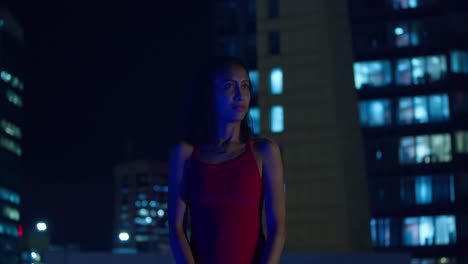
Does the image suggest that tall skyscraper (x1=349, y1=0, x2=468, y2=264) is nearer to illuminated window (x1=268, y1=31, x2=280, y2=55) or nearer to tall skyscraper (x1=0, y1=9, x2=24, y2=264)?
illuminated window (x1=268, y1=31, x2=280, y2=55)

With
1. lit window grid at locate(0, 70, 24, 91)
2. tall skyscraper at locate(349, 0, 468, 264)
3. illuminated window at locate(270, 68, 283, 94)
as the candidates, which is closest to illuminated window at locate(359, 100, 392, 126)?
tall skyscraper at locate(349, 0, 468, 264)

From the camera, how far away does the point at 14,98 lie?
151 m

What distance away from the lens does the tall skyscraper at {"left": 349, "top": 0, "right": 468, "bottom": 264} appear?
2179 inches

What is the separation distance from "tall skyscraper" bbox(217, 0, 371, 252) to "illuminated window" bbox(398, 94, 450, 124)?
31505 mm

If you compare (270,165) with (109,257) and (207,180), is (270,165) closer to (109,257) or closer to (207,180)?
(207,180)

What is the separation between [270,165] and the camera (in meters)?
5.13

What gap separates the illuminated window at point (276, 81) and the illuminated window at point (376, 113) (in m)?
30.6

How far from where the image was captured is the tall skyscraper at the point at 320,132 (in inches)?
1055

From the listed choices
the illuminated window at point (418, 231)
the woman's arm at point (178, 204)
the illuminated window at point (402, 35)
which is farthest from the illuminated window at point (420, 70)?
the woman's arm at point (178, 204)

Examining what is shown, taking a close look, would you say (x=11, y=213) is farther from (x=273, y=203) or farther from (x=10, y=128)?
(x=273, y=203)

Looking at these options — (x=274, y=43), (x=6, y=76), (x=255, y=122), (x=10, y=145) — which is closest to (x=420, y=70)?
(x=255, y=122)

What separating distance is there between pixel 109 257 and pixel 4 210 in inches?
5241

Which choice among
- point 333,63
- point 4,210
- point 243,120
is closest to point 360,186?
point 333,63

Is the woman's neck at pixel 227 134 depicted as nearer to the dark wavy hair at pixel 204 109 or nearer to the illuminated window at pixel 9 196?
the dark wavy hair at pixel 204 109
